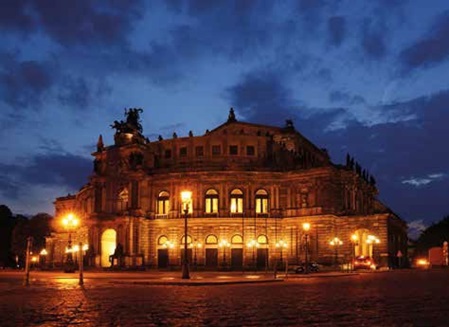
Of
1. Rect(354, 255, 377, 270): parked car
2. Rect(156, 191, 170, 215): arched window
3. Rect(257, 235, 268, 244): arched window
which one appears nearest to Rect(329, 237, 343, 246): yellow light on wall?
Rect(354, 255, 377, 270): parked car

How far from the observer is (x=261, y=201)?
8050cm

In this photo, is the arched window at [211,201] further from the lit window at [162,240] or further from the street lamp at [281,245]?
the street lamp at [281,245]

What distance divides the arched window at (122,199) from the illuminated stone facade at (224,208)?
0.14m

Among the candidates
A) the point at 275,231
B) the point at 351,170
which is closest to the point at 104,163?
the point at 275,231

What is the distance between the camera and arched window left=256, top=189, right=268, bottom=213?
8031 cm

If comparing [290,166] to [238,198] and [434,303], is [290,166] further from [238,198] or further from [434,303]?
[434,303]

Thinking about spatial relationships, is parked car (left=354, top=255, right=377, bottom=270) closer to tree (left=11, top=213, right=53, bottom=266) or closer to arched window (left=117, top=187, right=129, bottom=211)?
arched window (left=117, top=187, right=129, bottom=211)

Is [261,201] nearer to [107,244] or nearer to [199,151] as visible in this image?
[199,151]

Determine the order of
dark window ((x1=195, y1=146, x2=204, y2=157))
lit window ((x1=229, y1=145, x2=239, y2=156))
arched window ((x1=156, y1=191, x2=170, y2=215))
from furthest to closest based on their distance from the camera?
1. dark window ((x1=195, y1=146, x2=204, y2=157))
2. lit window ((x1=229, y1=145, x2=239, y2=156))
3. arched window ((x1=156, y1=191, x2=170, y2=215))

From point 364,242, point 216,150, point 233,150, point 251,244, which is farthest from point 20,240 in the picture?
point 364,242

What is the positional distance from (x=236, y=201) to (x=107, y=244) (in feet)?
59.9

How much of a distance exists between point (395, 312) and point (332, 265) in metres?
59.6

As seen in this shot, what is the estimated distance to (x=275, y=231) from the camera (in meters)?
78.4

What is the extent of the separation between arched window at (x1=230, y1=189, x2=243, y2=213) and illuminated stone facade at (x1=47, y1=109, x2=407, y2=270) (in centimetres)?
13
